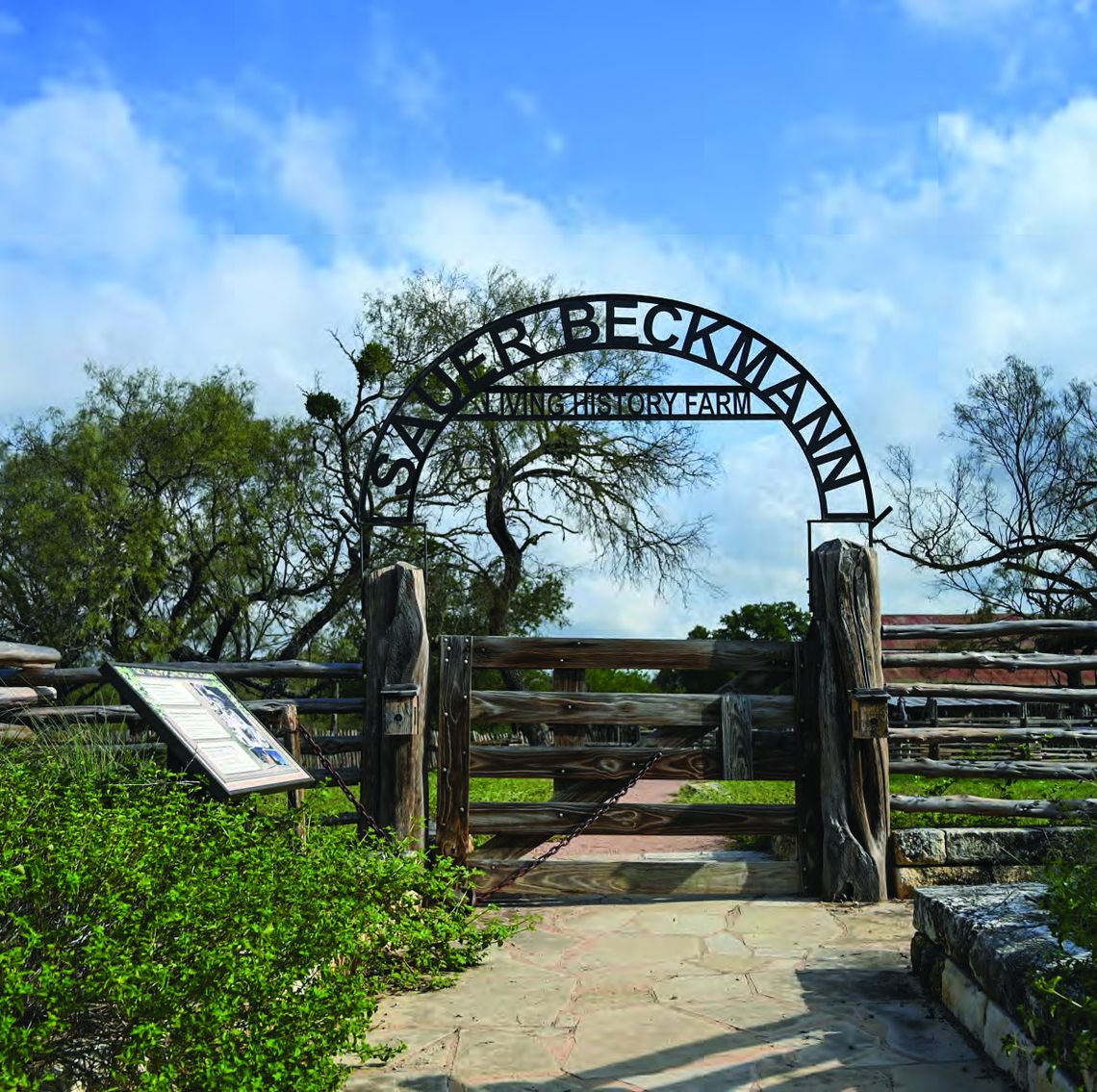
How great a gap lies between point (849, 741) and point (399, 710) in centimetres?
272

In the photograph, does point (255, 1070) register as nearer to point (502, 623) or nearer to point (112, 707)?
point (112, 707)

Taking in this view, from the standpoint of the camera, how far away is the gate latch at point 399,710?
6.82 meters

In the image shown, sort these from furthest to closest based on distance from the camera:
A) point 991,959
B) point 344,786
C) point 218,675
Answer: point 218,675 < point 344,786 < point 991,959

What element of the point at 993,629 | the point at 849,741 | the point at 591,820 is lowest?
the point at 591,820

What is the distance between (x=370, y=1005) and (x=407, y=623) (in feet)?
10.8

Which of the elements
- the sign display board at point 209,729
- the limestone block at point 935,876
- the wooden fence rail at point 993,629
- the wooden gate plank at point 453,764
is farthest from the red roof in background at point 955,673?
the sign display board at point 209,729

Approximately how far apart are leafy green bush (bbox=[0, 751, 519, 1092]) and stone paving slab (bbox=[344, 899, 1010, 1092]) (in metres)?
0.63

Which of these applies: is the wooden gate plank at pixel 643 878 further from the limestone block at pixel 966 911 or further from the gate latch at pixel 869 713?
the limestone block at pixel 966 911

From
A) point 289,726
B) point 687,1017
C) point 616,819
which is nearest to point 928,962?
point 687,1017

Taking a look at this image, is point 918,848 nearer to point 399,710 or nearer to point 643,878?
point 643,878

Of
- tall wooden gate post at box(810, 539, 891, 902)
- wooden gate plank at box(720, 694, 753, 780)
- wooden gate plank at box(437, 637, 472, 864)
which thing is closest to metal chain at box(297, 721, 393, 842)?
wooden gate plank at box(437, 637, 472, 864)

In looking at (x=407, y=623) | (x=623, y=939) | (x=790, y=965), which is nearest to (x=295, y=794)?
(x=407, y=623)

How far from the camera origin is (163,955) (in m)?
3.32

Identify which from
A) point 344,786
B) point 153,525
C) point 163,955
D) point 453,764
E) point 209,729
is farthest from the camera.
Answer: point 153,525
